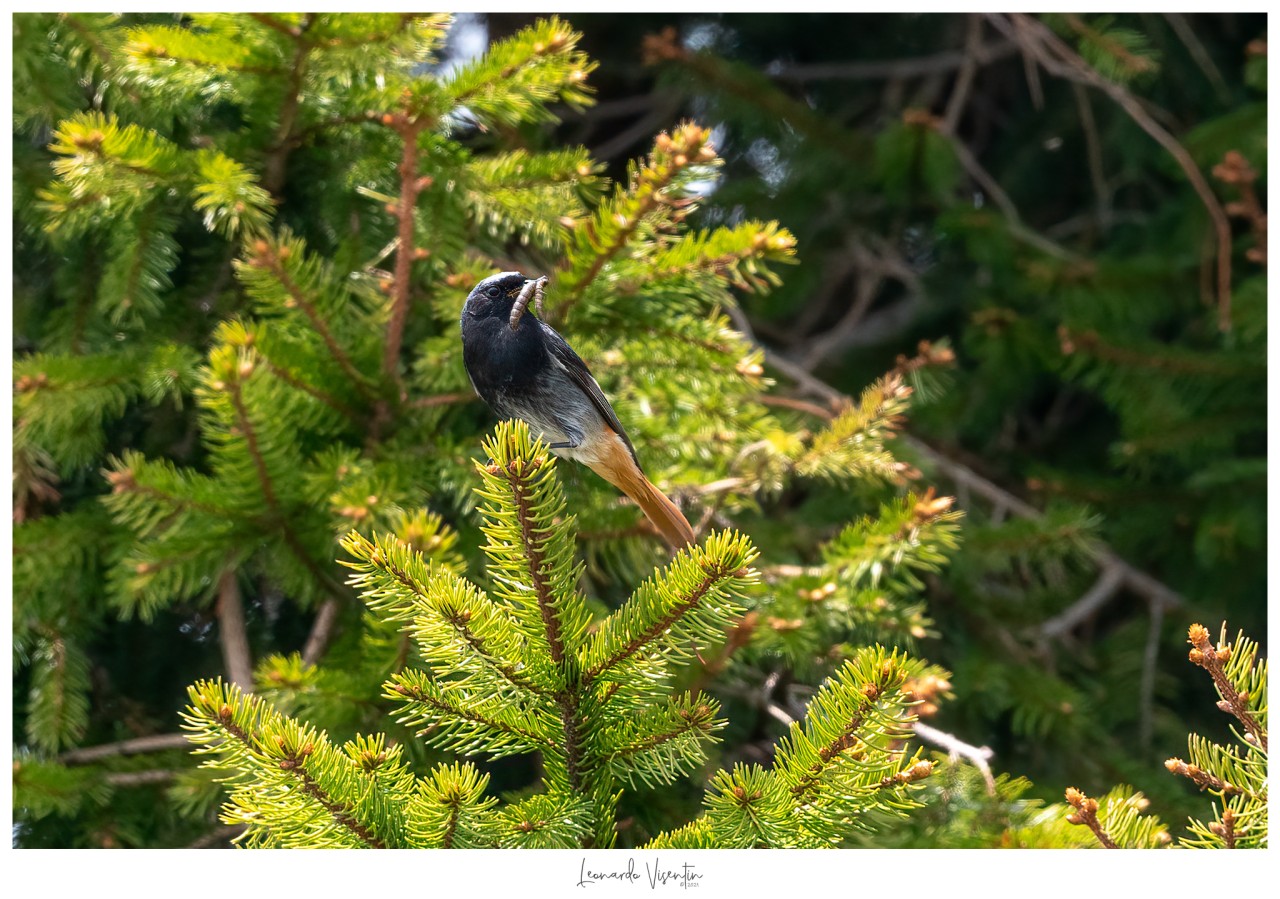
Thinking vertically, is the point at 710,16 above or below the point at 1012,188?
above

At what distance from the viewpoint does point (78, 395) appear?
2156 millimetres

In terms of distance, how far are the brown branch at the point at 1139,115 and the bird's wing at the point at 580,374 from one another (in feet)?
6.50

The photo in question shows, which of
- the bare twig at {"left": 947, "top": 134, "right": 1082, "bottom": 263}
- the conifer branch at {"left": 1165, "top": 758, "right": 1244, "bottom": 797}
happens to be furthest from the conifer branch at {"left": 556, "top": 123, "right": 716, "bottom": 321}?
the bare twig at {"left": 947, "top": 134, "right": 1082, "bottom": 263}

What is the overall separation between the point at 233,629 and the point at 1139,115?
9.16 ft

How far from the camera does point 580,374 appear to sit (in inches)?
85.6

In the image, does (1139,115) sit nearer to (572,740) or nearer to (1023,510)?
(1023,510)

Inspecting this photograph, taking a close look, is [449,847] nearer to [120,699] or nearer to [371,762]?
[371,762]

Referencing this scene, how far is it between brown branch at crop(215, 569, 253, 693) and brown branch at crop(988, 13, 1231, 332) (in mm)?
2654

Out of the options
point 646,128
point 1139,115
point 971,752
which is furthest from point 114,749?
point 1139,115

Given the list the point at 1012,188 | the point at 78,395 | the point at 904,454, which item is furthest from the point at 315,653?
the point at 1012,188

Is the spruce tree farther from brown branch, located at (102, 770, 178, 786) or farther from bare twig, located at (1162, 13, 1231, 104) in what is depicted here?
bare twig, located at (1162, 13, 1231, 104)

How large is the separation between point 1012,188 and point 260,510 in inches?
137

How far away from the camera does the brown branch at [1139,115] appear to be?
132 inches

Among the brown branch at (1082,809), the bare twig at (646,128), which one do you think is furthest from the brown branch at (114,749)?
the bare twig at (646,128)
